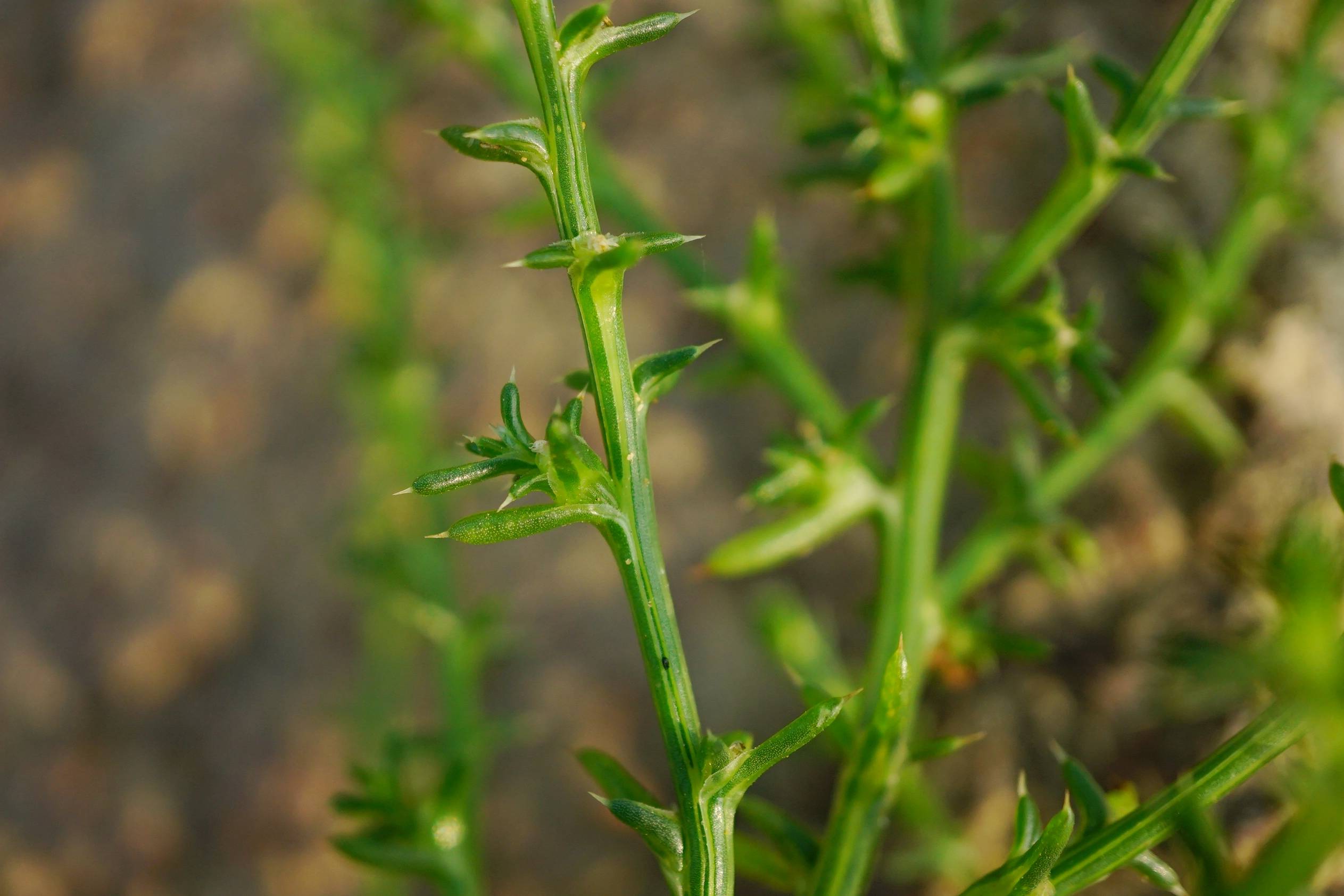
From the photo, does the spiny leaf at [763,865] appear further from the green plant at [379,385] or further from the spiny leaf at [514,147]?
the spiny leaf at [514,147]

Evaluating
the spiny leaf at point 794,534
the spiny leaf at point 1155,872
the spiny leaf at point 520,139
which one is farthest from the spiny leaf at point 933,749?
the spiny leaf at point 520,139

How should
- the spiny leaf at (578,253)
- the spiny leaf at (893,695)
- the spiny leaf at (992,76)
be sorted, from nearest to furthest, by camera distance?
1. the spiny leaf at (578,253)
2. the spiny leaf at (893,695)
3. the spiny leaf at (992,76)

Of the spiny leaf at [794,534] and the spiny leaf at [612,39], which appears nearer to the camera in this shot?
the spiny leaf at [612,39]

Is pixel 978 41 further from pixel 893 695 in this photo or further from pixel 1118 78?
pixel 893 695

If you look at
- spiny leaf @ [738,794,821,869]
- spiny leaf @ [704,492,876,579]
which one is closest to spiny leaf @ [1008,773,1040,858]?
spiny leaf @ [738,794,821,869]

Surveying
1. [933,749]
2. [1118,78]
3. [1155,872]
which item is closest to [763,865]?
[933,749]

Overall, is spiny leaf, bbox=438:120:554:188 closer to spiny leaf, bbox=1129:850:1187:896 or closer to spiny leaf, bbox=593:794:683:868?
spiny leaf, bbox=593:794:683:868
